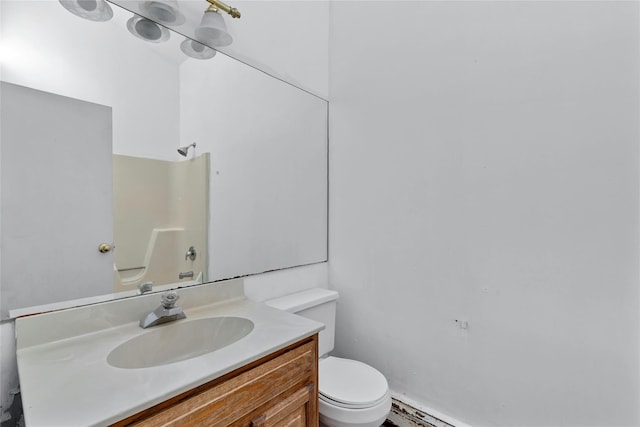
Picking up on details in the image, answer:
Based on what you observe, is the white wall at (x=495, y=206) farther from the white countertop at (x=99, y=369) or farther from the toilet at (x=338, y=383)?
the white countertop at (x=99, y=369)

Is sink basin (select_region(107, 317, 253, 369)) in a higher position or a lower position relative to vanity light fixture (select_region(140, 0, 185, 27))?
lower

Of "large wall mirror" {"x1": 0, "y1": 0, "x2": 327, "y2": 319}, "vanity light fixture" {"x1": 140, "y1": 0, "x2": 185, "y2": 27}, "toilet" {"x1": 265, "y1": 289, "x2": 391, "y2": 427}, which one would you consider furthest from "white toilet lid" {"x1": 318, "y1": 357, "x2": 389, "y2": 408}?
"vanity light fixture" {"x1": 140, "y1": 0, "x2": 185, "y2": 27}

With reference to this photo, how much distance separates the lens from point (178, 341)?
40.2 inches

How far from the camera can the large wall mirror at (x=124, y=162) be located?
2.80 feet

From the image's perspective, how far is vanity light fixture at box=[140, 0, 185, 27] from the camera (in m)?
1.07

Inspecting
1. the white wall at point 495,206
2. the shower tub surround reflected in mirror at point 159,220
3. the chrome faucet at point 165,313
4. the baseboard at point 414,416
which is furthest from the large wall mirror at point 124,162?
the baseboard at point 414,416

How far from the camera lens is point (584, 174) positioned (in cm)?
103

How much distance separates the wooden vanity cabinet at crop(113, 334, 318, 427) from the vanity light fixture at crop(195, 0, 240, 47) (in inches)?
46.9

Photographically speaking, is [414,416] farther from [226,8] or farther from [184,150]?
[226,8]

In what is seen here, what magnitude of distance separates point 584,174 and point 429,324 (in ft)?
2.70

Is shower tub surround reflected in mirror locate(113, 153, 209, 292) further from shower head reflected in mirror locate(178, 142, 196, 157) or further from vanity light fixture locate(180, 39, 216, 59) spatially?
vanity light fixture locate(180, 39, 216, 59)

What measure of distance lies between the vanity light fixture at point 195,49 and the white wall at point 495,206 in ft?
2.44

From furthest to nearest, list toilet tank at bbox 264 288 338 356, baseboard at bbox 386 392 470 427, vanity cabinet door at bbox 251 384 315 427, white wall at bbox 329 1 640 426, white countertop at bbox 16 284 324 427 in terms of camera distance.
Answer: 1. toilet tank at bbox 264 288 338 356
2. baseboard at bbox 386 392 470 427
3. white wall at bbox 329 1 640 426
4. vanity cabinet door at bbox 251 384 315 427
5. white countertop at bbox 16 284 324 427

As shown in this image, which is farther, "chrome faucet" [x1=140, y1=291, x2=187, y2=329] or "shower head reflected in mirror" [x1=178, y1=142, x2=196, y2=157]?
"shower head reflected in mirror" [x1=178, y1=142, x2=196, y2=157]
